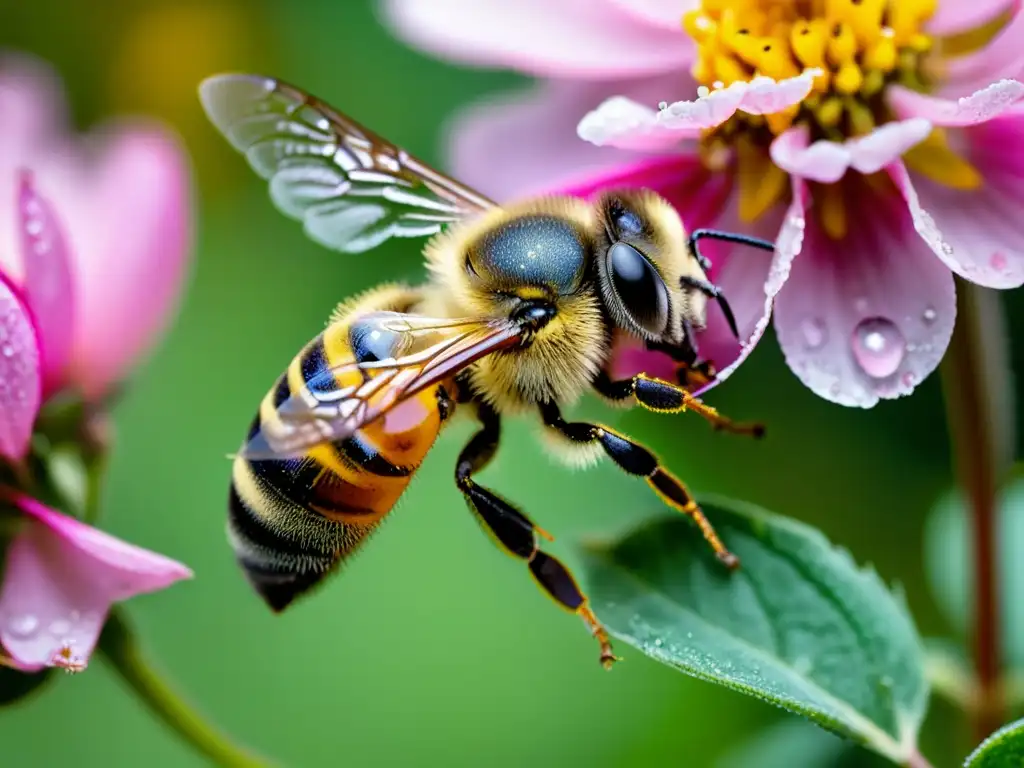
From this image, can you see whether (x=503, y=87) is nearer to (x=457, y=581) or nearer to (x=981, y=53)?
(x=457, y=581)

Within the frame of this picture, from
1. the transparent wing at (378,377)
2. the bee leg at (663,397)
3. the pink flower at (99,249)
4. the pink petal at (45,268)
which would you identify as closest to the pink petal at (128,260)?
the pink flower at (99,249)

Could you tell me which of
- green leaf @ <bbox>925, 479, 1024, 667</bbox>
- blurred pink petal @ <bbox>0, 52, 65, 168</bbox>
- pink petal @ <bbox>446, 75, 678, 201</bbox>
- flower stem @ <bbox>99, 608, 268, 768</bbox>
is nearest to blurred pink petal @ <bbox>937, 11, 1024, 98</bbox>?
pink petal @ <bbox>446, 75, 678, 201</bbox>

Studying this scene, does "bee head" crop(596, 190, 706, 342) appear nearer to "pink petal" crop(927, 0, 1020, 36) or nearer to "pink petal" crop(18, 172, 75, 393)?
"pink petal" crop(927, 0, 1020, 36)

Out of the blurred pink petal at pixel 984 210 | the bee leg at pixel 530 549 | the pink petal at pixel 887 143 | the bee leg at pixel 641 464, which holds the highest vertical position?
the pink petal at pixel 887 143

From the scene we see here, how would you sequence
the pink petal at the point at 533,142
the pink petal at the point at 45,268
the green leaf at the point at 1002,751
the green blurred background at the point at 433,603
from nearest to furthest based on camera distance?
the green leaf at the point at 1002,751
the pink petal at the point at 45,268
the pink petal at the point at 533,142
the green blurred background at the point at 433,603

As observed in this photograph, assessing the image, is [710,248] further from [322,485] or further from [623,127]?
[322,485]

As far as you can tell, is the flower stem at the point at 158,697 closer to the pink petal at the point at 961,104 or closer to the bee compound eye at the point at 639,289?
the bee compound eye at the point at 639,289

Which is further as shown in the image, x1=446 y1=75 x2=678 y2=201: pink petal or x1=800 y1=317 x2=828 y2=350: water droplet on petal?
x1=446 y1=75 x2=678 y2=201: pink petal

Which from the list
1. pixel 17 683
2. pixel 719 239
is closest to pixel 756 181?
pixel 719 239
